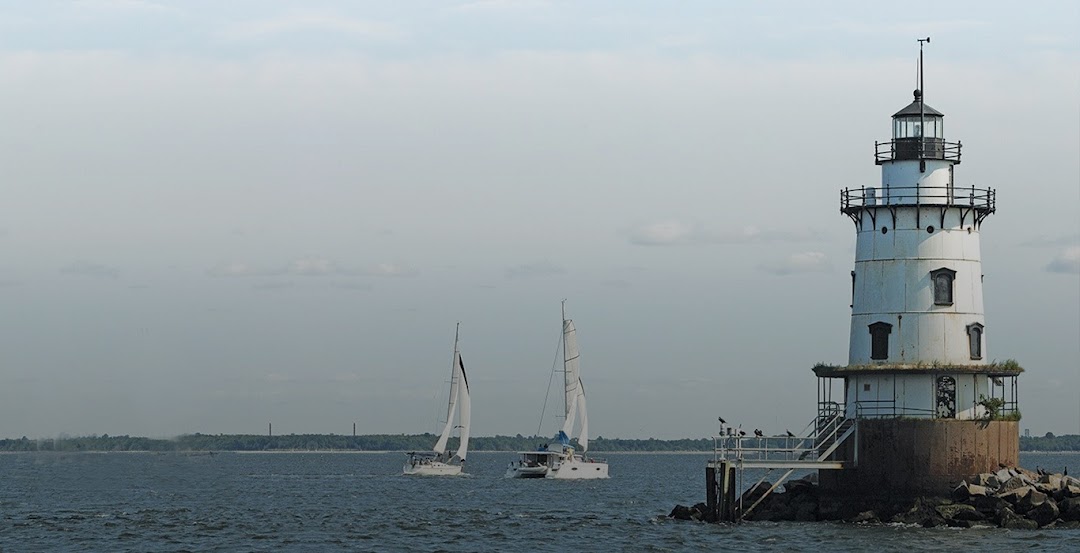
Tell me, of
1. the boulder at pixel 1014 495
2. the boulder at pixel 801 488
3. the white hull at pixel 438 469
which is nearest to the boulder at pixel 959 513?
the boulder at pixel 1014 495

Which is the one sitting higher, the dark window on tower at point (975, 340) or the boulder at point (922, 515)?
the dark window on tower at point (975, 340)

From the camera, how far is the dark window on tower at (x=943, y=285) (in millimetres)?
55250

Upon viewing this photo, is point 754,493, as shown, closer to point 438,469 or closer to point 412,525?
point 412,525

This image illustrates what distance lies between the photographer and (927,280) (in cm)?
5531

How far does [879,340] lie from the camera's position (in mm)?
55844

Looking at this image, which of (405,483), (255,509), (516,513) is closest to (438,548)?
(516,513)

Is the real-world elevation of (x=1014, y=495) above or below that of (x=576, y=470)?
above

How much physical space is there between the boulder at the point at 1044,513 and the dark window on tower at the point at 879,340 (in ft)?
23.4

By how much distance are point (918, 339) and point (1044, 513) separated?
7.18 m

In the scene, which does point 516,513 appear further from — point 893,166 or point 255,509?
point 893,166

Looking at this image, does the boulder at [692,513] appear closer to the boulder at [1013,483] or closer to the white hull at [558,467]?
the boulder at [1013,483]

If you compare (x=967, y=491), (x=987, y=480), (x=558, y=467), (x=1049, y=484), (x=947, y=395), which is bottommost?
(x=558, y=467)

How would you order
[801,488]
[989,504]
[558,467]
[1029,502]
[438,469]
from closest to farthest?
[989,504], [1029,502], [801,488], [558,467], [438,469]

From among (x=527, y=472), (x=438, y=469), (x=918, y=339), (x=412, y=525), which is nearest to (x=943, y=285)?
(x=918, y=339)
